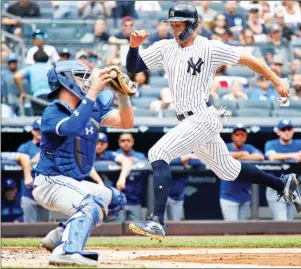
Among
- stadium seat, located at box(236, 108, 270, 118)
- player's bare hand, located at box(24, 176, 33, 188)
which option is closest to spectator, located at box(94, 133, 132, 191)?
player's bare hand, located at box(24, 176, 33, 188)

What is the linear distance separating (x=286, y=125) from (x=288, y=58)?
8.19 ft

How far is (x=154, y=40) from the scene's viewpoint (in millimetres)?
13781

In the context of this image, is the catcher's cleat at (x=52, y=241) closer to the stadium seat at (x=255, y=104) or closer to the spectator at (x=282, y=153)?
the spectator at (x=282, y=153)

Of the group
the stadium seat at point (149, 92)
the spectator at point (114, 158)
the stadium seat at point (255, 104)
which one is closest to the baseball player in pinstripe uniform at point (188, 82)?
the spectator at point (114, 158)

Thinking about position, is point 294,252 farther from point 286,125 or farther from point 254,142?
point 254,142

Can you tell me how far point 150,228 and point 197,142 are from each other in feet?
2.63

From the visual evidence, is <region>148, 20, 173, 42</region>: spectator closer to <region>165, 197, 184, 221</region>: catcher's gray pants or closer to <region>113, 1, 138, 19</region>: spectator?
<region>113, 1, 138, 19</region>: spectator

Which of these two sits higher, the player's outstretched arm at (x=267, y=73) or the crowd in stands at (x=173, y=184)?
the player's outstretched arm at (x=267, y=73)

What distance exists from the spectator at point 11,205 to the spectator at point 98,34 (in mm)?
2971

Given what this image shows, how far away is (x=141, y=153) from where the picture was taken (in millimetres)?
12102

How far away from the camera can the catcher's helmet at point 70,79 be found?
622cm

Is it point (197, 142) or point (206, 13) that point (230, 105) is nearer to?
point (206, 13)

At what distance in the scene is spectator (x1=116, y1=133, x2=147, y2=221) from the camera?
11.7 meters

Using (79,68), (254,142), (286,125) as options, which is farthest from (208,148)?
(254,142)
